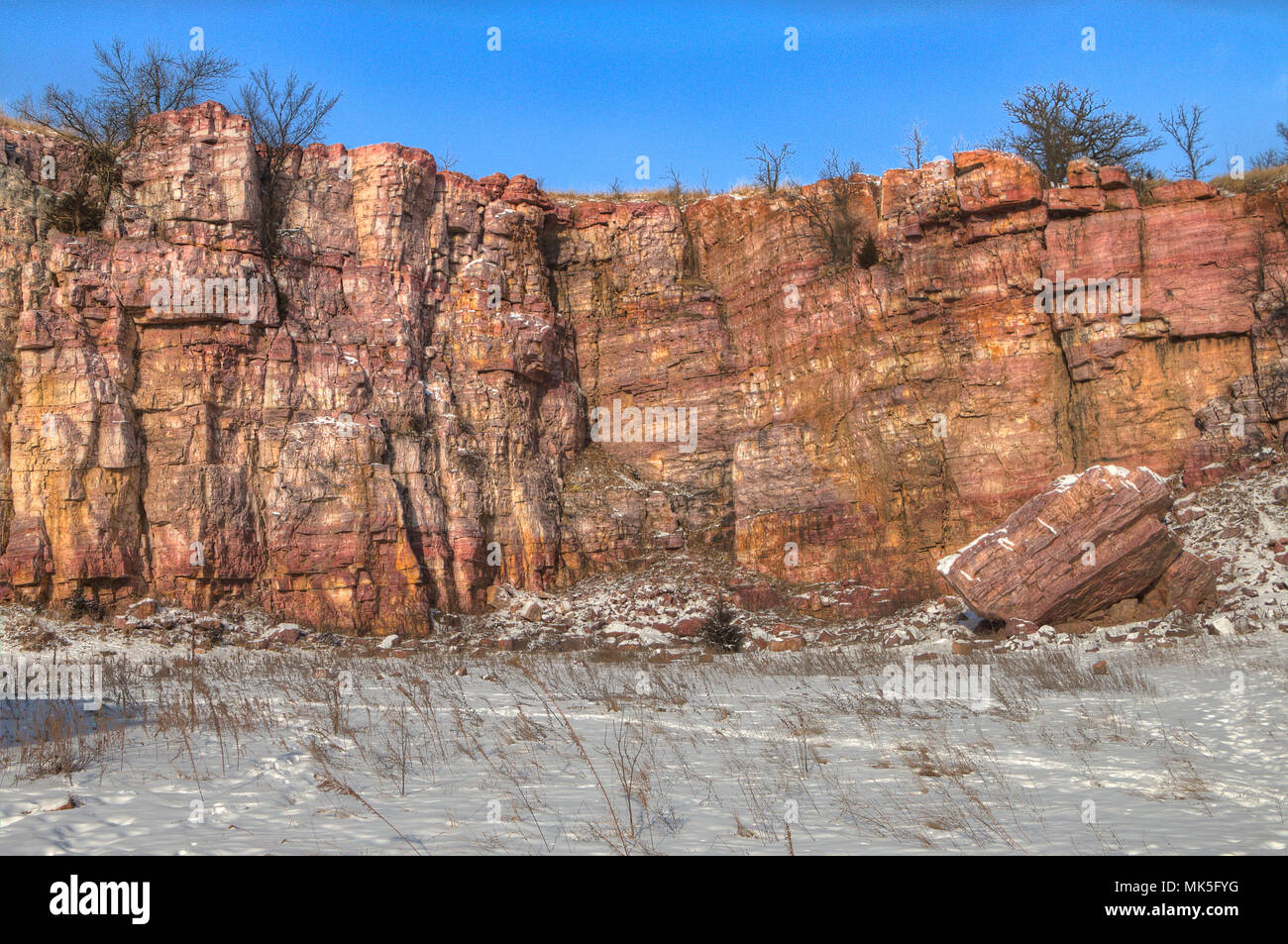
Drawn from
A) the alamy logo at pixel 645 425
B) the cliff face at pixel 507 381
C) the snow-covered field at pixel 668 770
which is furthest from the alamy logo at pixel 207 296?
the snow-covered field at pixel 668 770

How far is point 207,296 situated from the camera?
22172 mm

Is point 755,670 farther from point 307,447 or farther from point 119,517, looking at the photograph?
point 119,517

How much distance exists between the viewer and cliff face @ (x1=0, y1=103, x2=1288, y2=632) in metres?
20.8

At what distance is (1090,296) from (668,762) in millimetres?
Result: 19478

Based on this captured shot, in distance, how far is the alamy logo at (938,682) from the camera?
1065cm

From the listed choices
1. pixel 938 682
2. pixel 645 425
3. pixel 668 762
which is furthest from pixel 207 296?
pixel 668 762

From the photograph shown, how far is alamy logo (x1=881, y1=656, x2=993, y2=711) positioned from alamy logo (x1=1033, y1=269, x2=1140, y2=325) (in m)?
12.4

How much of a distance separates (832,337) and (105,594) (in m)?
19.5

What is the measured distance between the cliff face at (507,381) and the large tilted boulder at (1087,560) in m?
4.74
